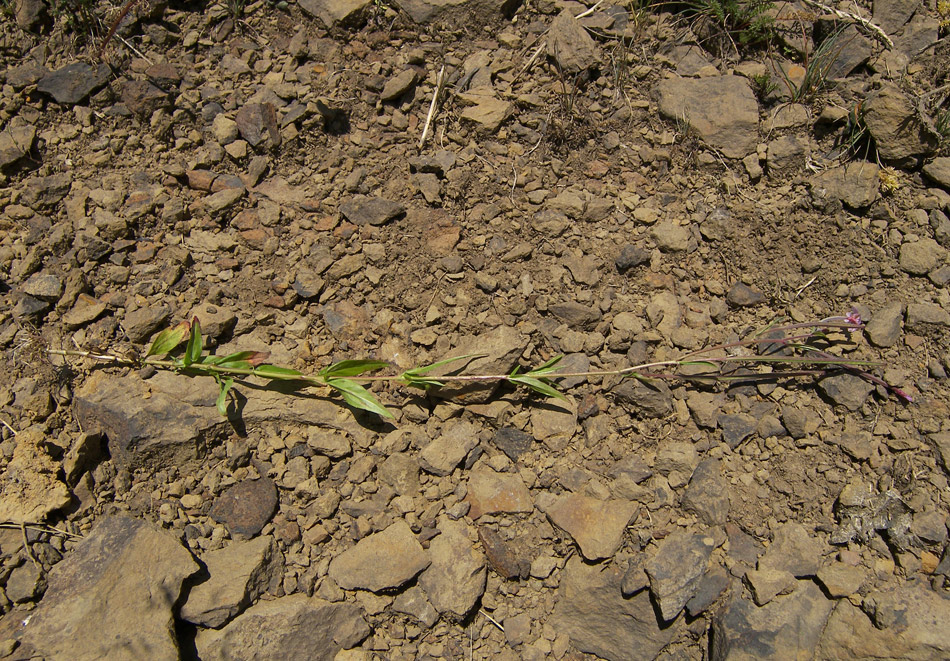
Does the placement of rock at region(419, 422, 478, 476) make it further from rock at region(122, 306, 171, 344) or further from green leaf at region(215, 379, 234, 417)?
A: rock at region(122, 306, 171, 344)

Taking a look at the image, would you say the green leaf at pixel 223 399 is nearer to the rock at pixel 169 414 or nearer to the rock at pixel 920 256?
the rock at pixel 169 414

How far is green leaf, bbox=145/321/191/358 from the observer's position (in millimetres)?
2498

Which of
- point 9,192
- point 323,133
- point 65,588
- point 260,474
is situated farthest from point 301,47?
point 65,588

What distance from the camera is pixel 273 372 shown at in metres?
2.46

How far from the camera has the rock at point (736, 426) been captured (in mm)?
2475

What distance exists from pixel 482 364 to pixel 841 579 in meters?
1.43

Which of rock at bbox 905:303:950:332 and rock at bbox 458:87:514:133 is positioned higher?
rock at bbox 458:87:514:133

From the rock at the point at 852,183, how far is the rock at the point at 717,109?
0.33m

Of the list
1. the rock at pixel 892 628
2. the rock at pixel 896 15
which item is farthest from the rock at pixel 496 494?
the rock at pixel 896 15

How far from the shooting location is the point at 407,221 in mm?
2816

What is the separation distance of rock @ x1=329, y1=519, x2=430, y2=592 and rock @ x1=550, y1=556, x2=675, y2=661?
20.5 inches

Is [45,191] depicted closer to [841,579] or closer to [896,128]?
[841,579]

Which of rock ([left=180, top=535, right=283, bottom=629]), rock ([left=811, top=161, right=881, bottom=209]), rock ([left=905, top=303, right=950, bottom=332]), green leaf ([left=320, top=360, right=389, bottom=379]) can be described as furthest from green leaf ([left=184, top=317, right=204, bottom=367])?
rock ([left=905, top=303, right=950, bottom=332])

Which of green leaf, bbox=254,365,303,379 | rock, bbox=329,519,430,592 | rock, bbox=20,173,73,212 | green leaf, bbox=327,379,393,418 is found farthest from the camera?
rock, bbox=20,173,73,212
